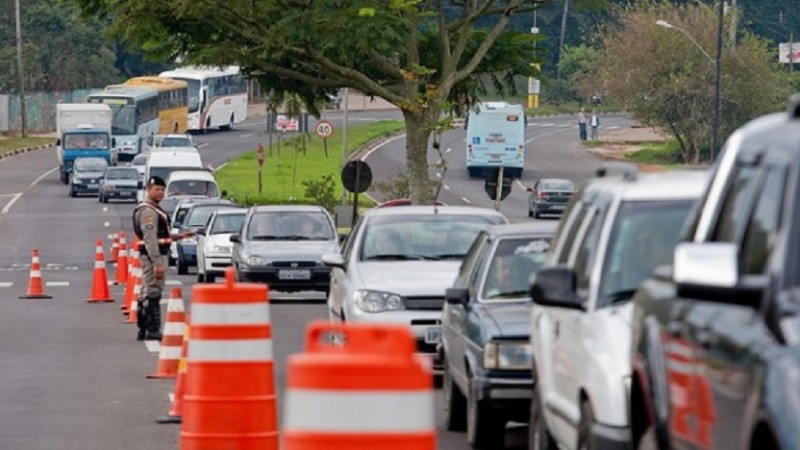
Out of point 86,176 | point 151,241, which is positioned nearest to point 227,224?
point 151,241

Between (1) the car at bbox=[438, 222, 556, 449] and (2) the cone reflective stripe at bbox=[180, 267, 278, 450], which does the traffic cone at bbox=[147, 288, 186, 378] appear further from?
(2) the cone reflective stripe at bbox=[180, 267, 278, 450]

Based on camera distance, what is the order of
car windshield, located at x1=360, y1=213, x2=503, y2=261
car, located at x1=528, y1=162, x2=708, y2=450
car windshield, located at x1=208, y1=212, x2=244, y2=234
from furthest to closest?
car windshield, located at x1=208, y1=212, x2=244, y2=234
car windshield, located at x1=360, y1=213, x2=503, y2=261
car, located at x1=528, y1=162, x2=708, y2=450

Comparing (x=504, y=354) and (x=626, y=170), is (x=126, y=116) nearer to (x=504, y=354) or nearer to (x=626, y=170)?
(x=504, y=354)

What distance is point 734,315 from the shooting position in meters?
6.76

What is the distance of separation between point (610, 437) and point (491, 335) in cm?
445

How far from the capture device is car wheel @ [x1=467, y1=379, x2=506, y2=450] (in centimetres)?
1359

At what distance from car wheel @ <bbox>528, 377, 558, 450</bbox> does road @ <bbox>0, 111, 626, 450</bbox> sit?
239 centimetres

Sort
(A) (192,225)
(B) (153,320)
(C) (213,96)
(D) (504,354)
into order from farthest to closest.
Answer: (C) (213,96) → (A) (192,225) → (B) (153,320) → (D) (504,354)

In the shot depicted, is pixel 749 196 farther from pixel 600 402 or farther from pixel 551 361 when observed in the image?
pixel 551 361

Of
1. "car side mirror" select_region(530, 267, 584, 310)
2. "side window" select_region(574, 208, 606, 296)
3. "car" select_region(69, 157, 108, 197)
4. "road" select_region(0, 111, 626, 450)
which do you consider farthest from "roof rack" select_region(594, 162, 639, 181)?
"car" select_region(69, 157, 108, 197)

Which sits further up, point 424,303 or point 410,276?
point 410,276

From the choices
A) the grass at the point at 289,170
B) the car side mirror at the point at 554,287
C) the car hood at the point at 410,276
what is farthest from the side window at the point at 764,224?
the grass at the point at 289,170

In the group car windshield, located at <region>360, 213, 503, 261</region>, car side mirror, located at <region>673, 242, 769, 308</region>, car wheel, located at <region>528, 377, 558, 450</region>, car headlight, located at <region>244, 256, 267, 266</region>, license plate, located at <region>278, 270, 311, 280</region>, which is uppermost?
car side mirror, located at <region>673, 242, 769, 308</region>

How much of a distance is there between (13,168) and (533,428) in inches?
3234
